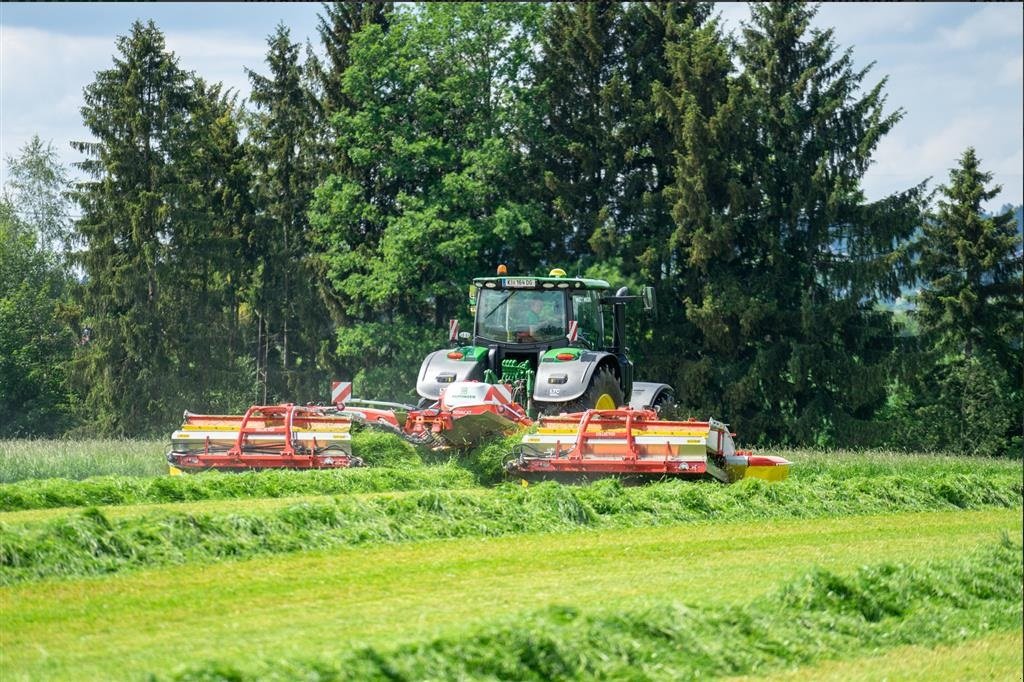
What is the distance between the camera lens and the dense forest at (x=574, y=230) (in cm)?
2725

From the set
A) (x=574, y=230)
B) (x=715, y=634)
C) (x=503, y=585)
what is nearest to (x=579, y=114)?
(x=574, y=230)

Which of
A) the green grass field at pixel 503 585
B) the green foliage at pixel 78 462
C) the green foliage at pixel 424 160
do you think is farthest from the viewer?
the green foliage at pixel 424 160

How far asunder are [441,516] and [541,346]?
19.9 ft

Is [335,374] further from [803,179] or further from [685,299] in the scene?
[803,179]

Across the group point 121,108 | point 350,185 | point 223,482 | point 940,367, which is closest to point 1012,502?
point 223,482

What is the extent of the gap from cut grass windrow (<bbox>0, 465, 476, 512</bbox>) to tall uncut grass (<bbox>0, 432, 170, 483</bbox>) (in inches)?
143

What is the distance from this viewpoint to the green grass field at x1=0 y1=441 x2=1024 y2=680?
19.4 ft

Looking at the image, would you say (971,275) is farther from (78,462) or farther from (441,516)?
(441,516)

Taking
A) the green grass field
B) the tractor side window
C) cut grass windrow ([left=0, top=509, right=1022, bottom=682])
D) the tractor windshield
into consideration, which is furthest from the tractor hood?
cut grass windrow ([left=0, top=509, right=1022, bottom=682])

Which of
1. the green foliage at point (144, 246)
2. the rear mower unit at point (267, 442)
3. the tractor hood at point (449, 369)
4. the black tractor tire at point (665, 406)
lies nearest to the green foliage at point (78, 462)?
the rear mower unit at point (267, 442)

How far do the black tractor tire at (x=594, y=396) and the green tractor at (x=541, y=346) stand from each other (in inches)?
0.4

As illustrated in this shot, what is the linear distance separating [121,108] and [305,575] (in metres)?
23.2

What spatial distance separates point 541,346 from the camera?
15875 mm

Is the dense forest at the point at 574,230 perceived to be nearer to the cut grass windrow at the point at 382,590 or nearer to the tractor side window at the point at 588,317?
the tractor side window at the point at 588,317
